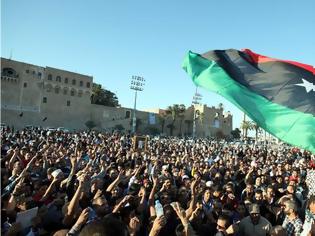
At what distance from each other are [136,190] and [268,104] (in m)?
3.19

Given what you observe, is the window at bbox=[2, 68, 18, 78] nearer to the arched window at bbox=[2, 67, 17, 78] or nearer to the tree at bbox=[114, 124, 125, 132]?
the arched window at bbox=[2, 67, 17, 78]

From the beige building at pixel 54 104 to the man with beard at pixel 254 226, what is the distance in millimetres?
58540

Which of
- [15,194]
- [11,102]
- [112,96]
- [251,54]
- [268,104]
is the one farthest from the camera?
[112,96]

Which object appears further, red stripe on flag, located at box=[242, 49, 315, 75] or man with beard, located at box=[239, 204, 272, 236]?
red stripe on flag, located at box=[242, 49, 315, 75]

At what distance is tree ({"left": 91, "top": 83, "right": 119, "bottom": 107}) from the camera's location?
281ft

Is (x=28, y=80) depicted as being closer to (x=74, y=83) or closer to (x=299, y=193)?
(x=74, y=83)

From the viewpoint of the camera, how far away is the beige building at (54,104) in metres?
64.1

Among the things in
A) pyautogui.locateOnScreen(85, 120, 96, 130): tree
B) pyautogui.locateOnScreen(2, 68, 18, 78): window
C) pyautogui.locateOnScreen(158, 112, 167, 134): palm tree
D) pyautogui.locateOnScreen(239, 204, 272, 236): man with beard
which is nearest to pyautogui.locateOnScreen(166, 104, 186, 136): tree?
pyautogui.locateOnScreen(158, 112, 167, 134): palm tree

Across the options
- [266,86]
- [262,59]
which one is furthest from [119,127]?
[266,86]

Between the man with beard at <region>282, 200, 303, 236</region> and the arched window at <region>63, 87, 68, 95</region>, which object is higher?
the arched window at <region>63, 87, 68, 95</region>

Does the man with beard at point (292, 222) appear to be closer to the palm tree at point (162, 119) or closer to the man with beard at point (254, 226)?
the man with beard at point (254, 226)

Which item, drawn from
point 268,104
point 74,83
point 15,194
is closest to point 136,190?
point 15,194

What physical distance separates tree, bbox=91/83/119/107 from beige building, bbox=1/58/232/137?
799 centimetres

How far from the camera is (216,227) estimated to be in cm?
529
